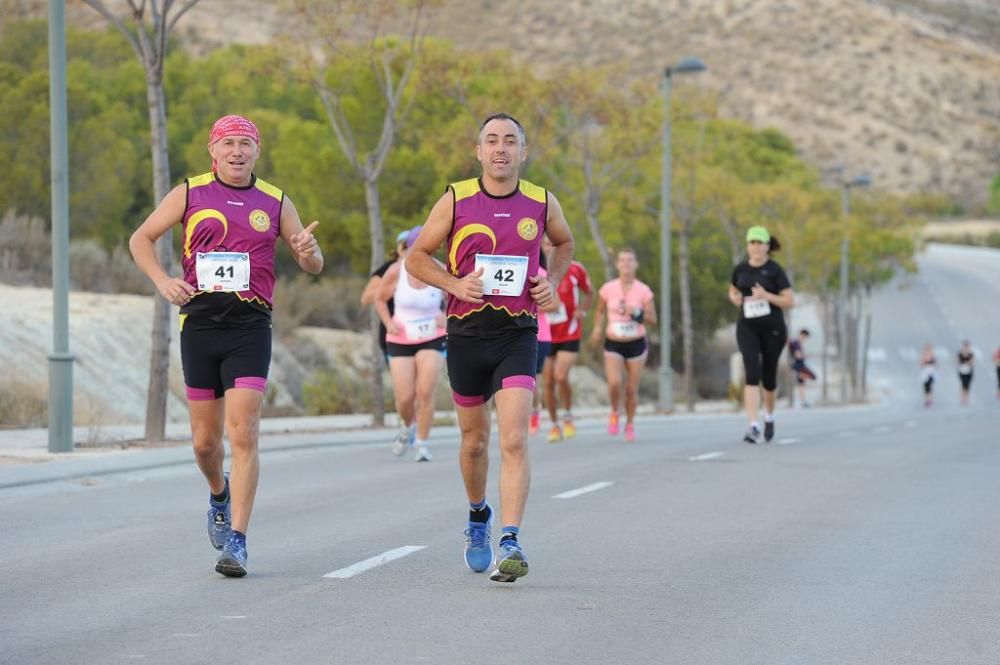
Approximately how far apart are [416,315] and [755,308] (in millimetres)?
4583

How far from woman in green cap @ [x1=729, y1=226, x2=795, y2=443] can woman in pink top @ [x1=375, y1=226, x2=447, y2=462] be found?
159 inches

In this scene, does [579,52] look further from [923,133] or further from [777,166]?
[777,166]

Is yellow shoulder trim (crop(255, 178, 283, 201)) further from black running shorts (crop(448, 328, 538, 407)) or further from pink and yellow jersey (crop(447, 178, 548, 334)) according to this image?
black running shorts (crop(448, 328, 538, 407))

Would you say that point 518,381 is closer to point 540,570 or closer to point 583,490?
point 540,570

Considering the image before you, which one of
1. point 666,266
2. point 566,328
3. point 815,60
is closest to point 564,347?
point 566,328

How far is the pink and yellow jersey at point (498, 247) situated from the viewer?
9055 mm

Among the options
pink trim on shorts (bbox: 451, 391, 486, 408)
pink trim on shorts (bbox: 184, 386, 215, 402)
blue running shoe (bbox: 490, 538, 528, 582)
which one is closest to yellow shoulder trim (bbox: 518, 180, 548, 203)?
pink trim on shorts (bbox: 451, 391, 486, 408)

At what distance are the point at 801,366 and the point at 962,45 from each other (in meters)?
106

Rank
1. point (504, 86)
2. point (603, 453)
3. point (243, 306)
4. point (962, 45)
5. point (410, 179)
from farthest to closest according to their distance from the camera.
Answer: point (962, 45) < point (410, 179) < point (504, 86) < point (603, 453) < point (243, 306)

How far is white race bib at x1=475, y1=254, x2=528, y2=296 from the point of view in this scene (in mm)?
9039

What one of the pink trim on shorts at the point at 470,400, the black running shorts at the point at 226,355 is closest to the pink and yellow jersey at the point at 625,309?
the pink trim on shorts at the point at 470,400

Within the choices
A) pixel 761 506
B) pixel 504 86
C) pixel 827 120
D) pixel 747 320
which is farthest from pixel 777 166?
pixel 761 506

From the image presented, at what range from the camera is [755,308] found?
788 inches

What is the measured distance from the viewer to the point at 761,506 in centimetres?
1329
